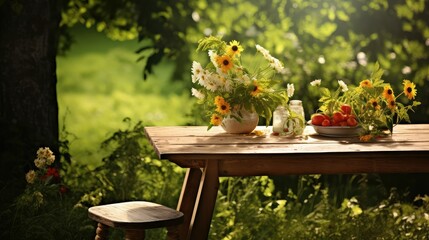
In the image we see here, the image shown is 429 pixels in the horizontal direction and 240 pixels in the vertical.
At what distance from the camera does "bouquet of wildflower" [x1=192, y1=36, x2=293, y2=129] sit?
4430 millimetres

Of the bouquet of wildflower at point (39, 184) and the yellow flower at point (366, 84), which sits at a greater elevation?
the yellow flower at point (366, 84)

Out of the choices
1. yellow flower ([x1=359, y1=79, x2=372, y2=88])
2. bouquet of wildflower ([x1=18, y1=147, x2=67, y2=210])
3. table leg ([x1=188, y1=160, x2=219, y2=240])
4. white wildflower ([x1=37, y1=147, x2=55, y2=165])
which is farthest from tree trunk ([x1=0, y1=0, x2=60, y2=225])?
yellow flower ([x1=359, y1=79, x2=372, y2=88])

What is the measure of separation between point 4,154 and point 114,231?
3.09 ft

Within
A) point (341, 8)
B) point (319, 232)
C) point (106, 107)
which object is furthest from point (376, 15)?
point (106, 107)

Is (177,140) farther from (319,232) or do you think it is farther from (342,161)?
(319,232)

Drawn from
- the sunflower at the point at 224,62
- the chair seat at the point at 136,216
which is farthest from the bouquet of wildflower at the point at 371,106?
the chair seat at the point at 136,216

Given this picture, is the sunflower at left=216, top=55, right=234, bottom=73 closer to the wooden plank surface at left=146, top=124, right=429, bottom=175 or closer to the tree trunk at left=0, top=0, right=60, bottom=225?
the wooden plank surface at left=146, top=124, right=429, bottom=175

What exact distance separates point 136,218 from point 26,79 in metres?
2.12

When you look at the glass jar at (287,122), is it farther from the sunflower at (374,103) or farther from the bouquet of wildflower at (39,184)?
the bouquet of wildflower at (39,184)

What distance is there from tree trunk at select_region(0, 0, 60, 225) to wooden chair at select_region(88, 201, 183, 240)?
1.60 meters

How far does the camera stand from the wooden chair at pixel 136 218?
3.89 m

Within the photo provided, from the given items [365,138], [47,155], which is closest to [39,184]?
[47,155]

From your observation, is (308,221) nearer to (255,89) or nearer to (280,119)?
(280,119)

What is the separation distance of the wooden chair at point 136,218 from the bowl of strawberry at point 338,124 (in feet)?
2.91
